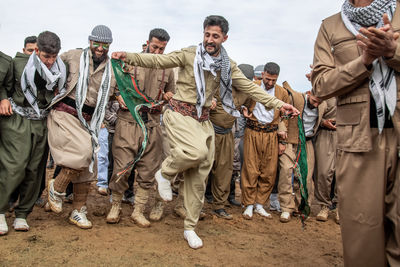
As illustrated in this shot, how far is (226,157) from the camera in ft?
17.3

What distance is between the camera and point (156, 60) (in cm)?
373

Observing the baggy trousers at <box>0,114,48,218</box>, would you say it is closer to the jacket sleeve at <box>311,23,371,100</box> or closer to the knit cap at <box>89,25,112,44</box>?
the knit cap at <box>89,25,112,44</box>

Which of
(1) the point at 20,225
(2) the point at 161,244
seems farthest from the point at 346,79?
(1) the point at 20,225

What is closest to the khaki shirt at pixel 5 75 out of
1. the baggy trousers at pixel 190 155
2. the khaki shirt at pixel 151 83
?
the khaki shirt at pixel 151 83

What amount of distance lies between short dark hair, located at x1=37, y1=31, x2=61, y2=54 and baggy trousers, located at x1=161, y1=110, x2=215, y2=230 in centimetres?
138

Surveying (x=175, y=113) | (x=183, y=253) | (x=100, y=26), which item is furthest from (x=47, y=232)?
(x=100, y=26)

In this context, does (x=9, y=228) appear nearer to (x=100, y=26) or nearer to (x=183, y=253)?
(x=183, y=253)

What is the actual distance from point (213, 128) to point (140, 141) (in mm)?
982

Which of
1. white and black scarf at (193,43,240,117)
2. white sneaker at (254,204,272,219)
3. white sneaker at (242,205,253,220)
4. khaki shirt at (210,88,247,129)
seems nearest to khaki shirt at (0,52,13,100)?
white and black scarf at (193,43,240,117)

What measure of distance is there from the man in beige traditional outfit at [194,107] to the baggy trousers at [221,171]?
1.25 m

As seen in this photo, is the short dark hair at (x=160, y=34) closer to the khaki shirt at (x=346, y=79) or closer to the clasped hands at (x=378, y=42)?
the khaki shirt at (x=346, y=79)

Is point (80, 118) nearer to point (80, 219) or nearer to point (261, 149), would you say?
point (80, 219)

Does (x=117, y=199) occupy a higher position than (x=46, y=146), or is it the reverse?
(x=46, y=146)

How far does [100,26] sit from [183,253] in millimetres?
2652
